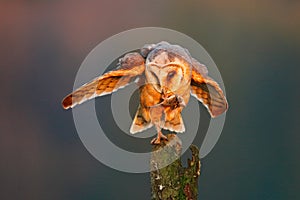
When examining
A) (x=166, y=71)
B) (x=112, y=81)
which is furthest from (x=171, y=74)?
(x=112, y=81)

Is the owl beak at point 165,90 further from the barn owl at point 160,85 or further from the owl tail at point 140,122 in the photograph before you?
the owl tail at point 140,122

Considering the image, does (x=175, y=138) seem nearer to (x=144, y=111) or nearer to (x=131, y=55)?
(x=144, y=111)

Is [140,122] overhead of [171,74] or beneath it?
beneath

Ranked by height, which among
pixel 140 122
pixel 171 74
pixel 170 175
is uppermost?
pixel 171 74

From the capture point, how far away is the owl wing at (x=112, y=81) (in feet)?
3.91

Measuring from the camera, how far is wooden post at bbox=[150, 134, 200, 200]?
1158 mm

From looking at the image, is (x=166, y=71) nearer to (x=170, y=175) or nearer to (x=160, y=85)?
(x=160, y=85)

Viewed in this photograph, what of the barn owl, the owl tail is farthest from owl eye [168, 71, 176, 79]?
the owl tail

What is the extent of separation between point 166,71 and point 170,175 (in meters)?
0.27

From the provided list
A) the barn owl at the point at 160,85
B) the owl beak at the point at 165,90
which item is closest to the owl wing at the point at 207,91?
the barn owl at the point at 160,85

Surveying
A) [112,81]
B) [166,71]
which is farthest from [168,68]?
[112,81]

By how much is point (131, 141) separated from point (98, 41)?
0.42 metres

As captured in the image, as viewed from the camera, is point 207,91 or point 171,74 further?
point 207,91

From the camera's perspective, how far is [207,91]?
1.28m
